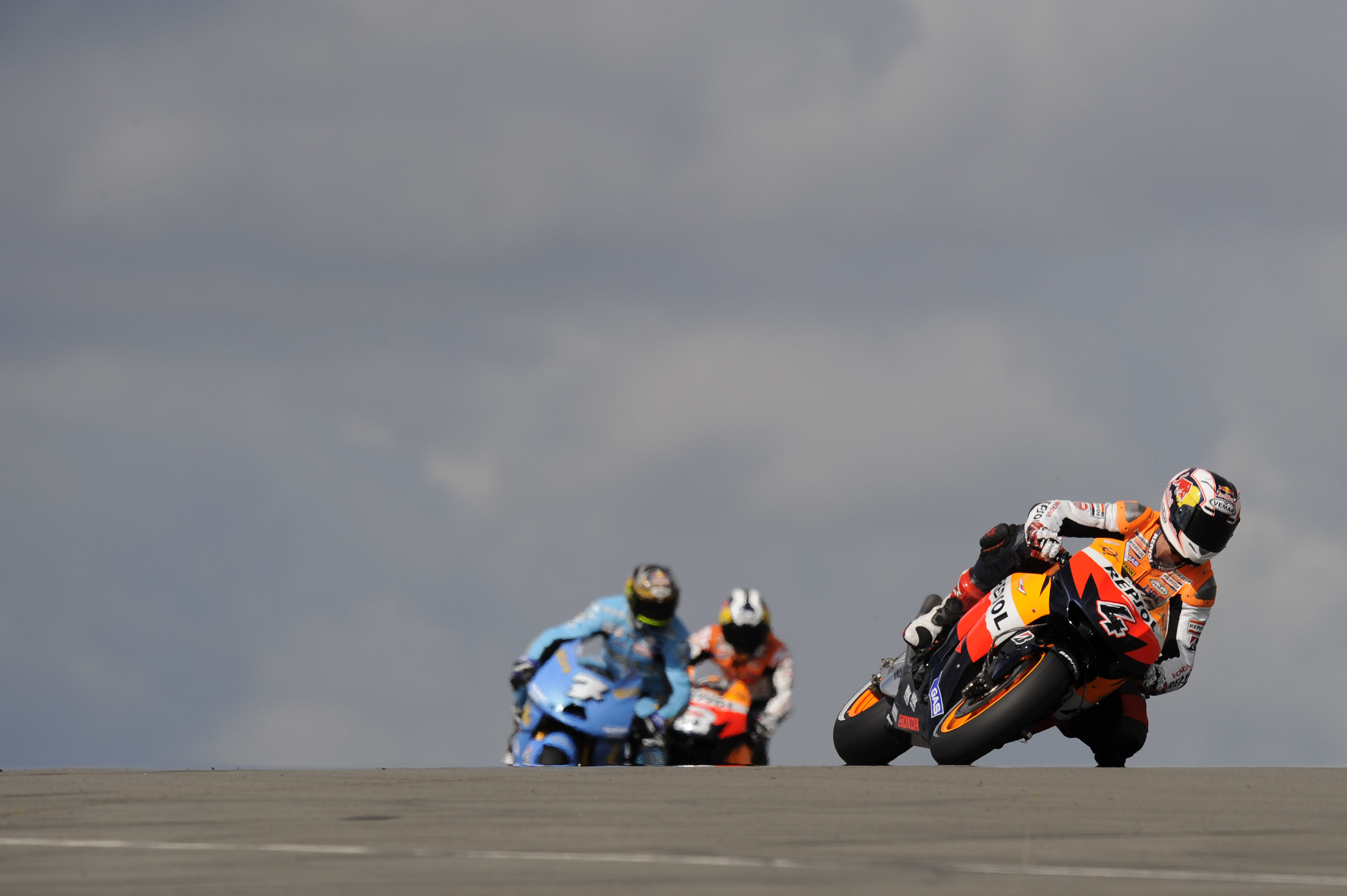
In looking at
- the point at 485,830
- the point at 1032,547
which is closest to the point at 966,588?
the point at 1032,547

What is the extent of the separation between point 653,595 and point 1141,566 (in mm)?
3380

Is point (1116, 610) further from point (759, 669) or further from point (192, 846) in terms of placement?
point (192, 846)

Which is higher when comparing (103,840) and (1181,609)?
(1181,609)

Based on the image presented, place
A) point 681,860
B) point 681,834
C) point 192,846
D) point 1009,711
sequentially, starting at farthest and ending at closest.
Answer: point 1009,711
point 681,834
point 192,846
point 681,860

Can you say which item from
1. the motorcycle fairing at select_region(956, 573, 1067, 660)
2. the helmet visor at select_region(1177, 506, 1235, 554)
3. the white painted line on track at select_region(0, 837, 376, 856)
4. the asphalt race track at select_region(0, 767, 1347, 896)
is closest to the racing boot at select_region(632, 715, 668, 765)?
the motorcycle fairing at select_region(956, 573, 1067, 660)

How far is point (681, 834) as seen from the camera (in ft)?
19.4

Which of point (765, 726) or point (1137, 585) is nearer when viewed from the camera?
point (1137, 585)

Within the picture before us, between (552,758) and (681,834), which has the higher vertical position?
(552,758)

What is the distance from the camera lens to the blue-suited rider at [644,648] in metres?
12.3

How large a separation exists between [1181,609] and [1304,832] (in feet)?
16.8

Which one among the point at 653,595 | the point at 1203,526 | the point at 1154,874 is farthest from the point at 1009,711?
the point at 1154,874

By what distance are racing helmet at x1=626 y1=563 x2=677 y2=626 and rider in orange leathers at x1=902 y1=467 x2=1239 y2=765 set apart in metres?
1.75

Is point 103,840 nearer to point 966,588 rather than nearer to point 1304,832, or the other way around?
point 1304,832

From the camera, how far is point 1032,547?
1161 centimetres
